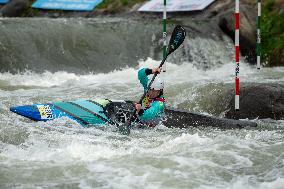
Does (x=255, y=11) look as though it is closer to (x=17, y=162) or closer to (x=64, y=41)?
(x=64, y=41)

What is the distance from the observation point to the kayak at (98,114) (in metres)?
6.80

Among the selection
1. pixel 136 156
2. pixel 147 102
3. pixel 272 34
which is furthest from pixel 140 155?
pixel 272 34

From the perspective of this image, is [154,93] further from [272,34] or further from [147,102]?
[272,34]

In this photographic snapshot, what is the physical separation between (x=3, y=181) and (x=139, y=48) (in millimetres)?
8642

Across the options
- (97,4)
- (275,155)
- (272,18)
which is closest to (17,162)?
(275,155)

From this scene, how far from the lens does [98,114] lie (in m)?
6.95

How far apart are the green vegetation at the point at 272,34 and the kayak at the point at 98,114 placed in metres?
6.07

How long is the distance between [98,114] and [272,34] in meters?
7.58

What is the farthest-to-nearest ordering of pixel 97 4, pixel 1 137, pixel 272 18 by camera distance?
pixel 97 4
pixel 272 18
pixel 1 137

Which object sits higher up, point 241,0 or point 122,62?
point 241,0

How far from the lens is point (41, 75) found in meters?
11.5

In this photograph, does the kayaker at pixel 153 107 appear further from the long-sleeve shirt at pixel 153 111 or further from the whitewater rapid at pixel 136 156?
the whitewater rapid at pixel 136 156

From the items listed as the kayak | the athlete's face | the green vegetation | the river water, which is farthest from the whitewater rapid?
the green vegetation

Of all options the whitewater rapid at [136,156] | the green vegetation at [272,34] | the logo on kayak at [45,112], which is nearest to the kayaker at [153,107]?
the whitewater rapid at [136,156]
